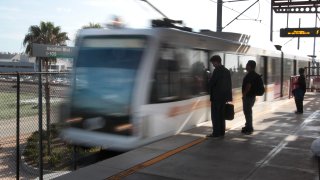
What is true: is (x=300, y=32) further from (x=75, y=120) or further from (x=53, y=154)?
(x=75, y=120)

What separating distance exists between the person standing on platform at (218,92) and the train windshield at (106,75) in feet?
5.28

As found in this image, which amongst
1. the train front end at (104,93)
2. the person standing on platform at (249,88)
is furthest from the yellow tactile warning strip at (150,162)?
the person standing on platform at (249,88)

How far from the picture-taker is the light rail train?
7.95 meters

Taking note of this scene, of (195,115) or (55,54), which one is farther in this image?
(55,54)

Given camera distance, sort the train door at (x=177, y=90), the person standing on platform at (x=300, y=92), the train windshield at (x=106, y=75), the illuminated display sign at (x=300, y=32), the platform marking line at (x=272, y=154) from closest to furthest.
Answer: the platform marking line at (x=272, y=154) → the train windshield at (x=106, y=75) → the train door at (x=177, y=90) → the person standing on platform at (x=300, y=92) → the illuminated display sign at (x=300, y=32)

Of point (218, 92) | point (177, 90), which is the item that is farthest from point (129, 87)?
point (218, 92)

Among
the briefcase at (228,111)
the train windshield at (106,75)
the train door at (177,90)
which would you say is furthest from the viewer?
the briefcase at (228,111)

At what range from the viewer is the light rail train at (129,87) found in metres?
7.95

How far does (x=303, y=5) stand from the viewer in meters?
17.6

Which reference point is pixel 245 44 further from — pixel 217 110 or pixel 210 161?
pixel 210 161

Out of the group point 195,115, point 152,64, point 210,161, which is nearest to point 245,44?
point 195,115

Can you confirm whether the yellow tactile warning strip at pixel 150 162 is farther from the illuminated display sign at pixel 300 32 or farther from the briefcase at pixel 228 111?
the illuminated display sign at pixel 300 32

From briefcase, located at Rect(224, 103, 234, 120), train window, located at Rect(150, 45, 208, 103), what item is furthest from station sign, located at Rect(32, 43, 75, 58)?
briefcase, located at Rect(224, 103, 234, 120)

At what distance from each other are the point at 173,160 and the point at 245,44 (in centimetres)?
816
